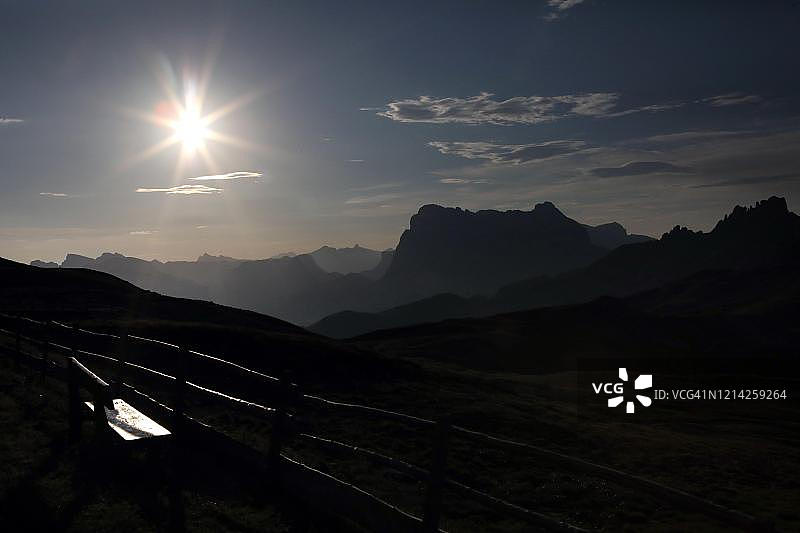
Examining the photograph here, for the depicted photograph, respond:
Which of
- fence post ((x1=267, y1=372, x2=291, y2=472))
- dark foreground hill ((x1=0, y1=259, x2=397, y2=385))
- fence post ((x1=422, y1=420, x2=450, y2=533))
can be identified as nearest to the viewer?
fence post ((x1=422, y1=420, x2=450, y2=533))

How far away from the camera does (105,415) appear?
1002 cm

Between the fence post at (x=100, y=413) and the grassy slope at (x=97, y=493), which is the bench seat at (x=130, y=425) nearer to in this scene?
the fence post at (x=100, y=413)

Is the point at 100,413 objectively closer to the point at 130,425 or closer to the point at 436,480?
the point at 130,425

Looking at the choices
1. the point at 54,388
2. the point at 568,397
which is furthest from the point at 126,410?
the point at 568,397

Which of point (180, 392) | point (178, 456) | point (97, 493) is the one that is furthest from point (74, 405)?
point (97, 493)

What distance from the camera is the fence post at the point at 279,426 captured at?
10.2 m

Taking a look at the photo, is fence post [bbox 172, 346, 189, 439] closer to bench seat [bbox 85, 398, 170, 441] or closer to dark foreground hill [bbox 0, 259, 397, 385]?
bench seat [bbox 85, 398, 170, 441]

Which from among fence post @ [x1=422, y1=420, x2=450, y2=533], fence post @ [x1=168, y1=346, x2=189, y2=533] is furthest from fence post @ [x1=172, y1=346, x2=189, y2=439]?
fence post @ [x1=422, y1=420, x2=450, y2=533]

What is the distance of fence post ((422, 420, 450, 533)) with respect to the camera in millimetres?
7918

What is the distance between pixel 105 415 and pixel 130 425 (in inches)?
19.9

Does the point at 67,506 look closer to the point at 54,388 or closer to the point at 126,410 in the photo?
the point at 126,410

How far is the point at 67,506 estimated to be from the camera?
8.26m

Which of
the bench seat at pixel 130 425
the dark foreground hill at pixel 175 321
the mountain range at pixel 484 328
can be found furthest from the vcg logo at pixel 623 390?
the bench seat at pixel 130 425

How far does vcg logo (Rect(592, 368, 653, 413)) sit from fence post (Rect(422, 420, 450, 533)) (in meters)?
28.1
